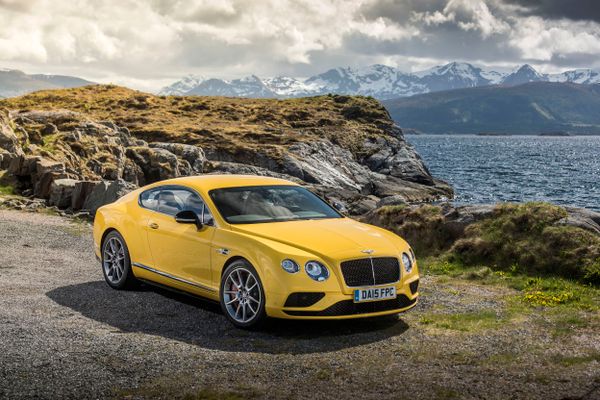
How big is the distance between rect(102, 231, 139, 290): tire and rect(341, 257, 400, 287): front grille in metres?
4.10

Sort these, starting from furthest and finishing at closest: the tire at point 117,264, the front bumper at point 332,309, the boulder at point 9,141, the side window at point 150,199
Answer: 1. the boulder at point 9,141
2. the tire at point 117,264
3. the side window at point 150,199
4. the front bumper at point 332,309

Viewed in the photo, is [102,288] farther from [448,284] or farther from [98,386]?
[448,284]

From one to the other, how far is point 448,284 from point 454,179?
78257mm

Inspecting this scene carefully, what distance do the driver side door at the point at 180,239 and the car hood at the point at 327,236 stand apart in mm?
624

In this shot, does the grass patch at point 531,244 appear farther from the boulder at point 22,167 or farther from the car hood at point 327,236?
the boulder at point 22,167

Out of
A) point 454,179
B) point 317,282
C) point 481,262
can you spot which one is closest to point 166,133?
point 454,179

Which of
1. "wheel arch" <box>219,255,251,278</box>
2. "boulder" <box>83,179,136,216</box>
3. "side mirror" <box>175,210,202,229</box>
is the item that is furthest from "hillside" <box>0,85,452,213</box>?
"wheel arch" <box>219,255,251,278</box>

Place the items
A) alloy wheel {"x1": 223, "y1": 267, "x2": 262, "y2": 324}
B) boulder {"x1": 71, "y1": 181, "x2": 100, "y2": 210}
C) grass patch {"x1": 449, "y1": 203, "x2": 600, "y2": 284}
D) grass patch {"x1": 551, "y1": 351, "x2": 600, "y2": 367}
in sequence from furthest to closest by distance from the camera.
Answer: boulder {"x1": 71, "y1": 181, "x2": 100, "y2": 210} < grass patch {"x1": 449, "y1": 203, "x2": 600, "y2": 284} < alloy wheel {"x1": 223, "y1": 267, "x2": 262, "y2": 324} < grass patch {"x1": 551, "y1": 351, "x2": 600, "y2": 367}

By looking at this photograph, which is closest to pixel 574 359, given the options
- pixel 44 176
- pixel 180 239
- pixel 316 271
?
pixel 316 271

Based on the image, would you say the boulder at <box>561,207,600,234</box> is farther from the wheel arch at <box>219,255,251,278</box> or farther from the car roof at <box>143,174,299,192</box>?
the wheel arch at <box>219,255,251,278</box>

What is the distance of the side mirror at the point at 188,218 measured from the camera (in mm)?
9016

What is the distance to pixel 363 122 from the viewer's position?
3556 inches

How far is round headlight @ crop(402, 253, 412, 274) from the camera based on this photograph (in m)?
8.60

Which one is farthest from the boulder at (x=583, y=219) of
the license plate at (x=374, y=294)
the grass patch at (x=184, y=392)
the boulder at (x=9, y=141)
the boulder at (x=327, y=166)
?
the boulder at (x=327, y=166)
